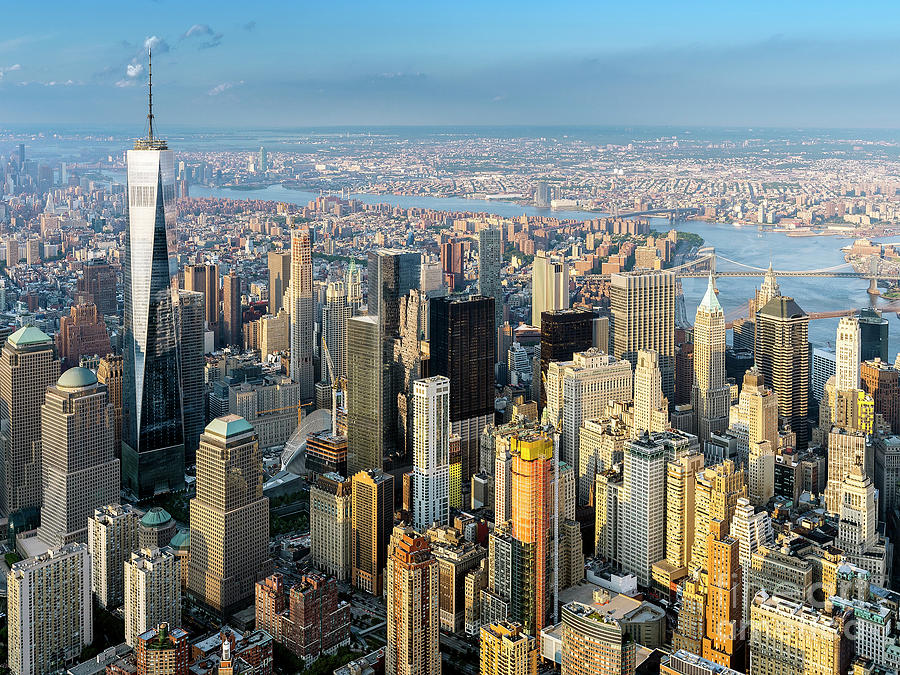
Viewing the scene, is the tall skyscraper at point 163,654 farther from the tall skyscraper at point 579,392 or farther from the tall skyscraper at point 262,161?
the tall skyscraper at point 262,161

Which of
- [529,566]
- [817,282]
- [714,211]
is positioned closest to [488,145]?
[714,211]

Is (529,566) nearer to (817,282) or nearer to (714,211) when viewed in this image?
(817,282)

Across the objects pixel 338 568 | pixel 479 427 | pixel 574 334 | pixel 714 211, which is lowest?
pixel 338 568

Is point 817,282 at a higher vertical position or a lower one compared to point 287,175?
lower

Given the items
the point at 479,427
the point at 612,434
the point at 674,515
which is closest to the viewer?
the point at 674,515

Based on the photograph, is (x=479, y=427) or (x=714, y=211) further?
(x=714, y=211)

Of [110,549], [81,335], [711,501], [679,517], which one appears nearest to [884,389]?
[711,501]

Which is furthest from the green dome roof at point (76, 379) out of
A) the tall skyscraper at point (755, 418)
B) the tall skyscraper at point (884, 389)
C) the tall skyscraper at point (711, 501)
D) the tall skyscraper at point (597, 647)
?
the tall skyscraper at point (884, 389)

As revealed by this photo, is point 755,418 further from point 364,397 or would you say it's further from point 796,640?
point 796,640

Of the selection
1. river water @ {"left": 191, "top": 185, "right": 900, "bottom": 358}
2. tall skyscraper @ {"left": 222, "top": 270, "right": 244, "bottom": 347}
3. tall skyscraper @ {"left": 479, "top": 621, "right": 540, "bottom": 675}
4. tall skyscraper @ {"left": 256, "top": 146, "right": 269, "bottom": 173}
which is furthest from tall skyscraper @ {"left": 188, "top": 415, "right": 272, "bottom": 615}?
tall skyscraper @ {"left": 256, "top": 146, "right": 269, "bottom": 173}
